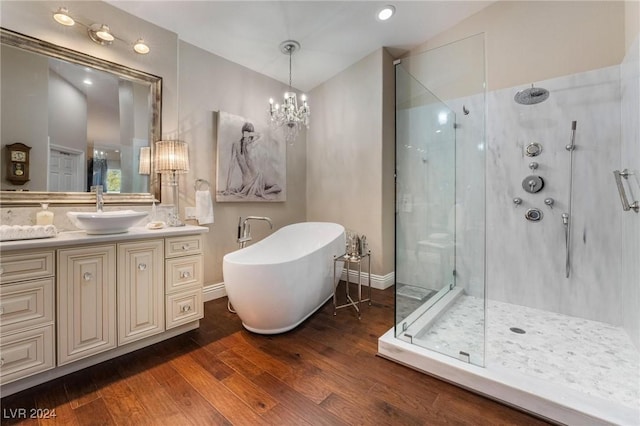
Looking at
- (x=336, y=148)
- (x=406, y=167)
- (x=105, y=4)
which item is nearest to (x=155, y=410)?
(x=406, y=167)

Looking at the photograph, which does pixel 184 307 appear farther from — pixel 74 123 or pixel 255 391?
pixel 74 123

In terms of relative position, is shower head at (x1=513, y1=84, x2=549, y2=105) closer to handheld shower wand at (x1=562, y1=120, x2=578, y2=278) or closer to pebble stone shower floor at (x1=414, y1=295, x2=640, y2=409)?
handheld shower wand at (x1=562, y1=120, x2=578, y2=278)


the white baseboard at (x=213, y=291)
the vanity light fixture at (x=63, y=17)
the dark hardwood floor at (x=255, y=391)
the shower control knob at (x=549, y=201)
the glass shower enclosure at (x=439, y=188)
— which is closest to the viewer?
the dark hardwood floor at (x=255, y=391)

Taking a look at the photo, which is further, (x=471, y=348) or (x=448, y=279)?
(x=448, y=279)

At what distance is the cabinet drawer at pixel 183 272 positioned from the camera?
195cm

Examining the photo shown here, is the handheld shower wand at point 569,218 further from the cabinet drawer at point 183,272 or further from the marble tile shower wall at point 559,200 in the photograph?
the cabinet drawer at point 183,272

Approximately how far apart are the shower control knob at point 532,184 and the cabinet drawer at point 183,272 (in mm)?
3089

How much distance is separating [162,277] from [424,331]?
6.58ft

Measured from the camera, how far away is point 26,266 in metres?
1.40

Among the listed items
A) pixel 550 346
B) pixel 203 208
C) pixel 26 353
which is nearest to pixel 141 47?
pixel 203 208

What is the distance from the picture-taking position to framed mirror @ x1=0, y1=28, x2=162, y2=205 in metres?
1.71

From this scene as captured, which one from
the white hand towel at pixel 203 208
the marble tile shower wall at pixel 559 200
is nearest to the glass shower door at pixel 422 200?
the marble tile shower wall at pixel 559 200

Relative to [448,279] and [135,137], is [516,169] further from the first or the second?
[135,137]

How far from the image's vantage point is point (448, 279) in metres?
2.80
